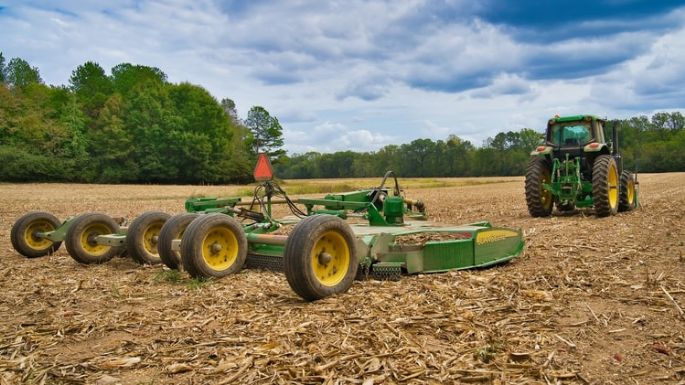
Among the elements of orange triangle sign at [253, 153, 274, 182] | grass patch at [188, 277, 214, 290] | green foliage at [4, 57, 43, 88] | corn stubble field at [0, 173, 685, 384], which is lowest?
corn stubble field at [0, 173, 685, 384]

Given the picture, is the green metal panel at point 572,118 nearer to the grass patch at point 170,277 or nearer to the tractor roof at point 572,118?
the tractor roof at point 572,118

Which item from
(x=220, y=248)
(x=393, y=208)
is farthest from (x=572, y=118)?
(x=220, y=248)

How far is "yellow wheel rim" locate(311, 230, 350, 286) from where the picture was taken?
17.4 feet

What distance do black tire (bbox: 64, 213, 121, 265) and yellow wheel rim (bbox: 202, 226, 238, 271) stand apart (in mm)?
2561

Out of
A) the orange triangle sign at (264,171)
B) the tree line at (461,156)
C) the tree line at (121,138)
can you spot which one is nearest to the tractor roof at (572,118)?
the orange triangle sign at (264,171)

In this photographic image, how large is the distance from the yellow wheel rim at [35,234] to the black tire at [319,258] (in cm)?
571

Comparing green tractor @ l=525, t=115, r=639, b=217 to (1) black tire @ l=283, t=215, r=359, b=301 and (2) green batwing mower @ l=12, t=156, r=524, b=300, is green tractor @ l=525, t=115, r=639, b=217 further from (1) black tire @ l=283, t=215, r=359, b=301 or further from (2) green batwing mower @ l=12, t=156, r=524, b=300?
(1) black tire @ l=283, t=215, r=359, b=301

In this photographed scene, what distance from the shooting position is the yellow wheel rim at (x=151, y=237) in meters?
7.81

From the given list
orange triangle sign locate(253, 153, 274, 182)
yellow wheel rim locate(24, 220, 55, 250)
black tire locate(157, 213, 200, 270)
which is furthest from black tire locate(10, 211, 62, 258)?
orange triangle sign locate(253, 153, 274, 182)

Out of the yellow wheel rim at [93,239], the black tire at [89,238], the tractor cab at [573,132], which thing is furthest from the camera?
the tractor cab at [573,132]

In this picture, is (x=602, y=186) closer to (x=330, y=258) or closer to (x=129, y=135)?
(x=330, y=258)

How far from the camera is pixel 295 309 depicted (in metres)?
4.91

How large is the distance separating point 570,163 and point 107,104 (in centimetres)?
5424

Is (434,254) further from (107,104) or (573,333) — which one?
(107,104)
